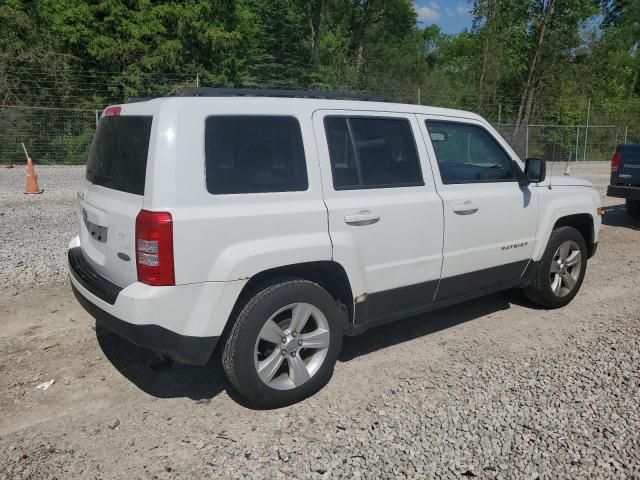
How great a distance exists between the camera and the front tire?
322 centimetres

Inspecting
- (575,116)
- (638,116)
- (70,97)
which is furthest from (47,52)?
(638,116)

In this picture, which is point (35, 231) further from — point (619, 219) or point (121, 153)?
point (619, 219)

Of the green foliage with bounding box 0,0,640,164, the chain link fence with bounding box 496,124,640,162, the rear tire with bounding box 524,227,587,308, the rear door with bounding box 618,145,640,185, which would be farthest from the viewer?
the chain link fence with bounding box 496,124,640,162

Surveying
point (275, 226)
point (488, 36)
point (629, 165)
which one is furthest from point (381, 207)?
point (488, 36)

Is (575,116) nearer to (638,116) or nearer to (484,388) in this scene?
(638,116)

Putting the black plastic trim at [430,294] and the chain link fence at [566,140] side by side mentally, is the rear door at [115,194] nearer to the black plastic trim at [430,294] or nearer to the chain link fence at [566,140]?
the black plastic trim at [430,294]

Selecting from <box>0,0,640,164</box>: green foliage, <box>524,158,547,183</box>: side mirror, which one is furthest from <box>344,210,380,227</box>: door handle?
<box>0,0,640,164</box>: green foliage

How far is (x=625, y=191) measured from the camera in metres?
9.35

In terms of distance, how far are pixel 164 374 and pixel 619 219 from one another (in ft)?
31.4

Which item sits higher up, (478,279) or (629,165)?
(629,165)

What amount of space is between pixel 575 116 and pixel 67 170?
85.5 ft

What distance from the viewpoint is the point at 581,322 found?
4.98 m

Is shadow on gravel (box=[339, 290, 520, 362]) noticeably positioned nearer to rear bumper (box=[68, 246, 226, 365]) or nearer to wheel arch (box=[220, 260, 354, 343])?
wheel arch (box=[220, 260, 354, 343])

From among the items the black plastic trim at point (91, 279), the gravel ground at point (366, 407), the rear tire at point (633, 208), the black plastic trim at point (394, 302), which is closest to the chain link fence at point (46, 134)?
the gravel ground at point (366, 407)
